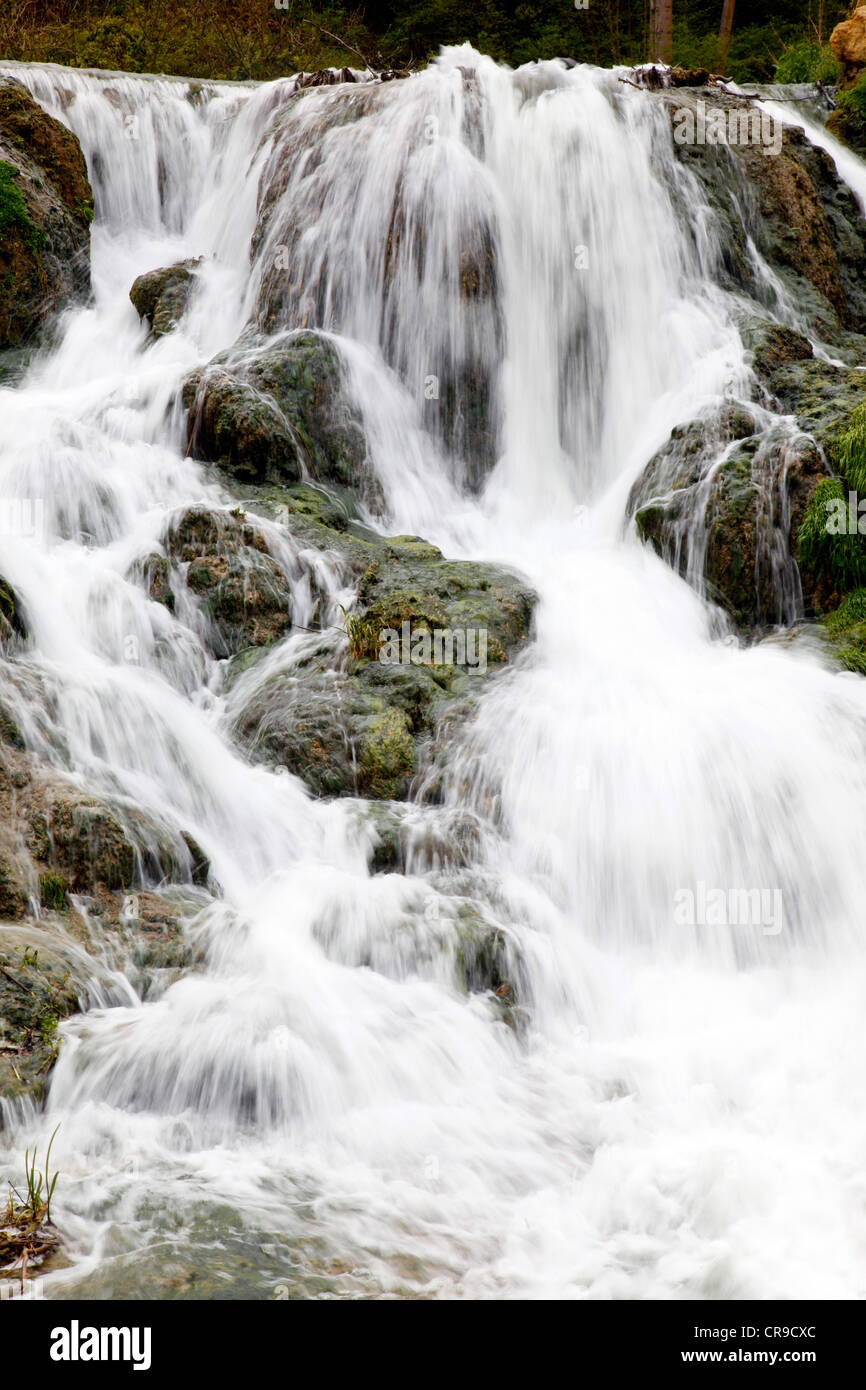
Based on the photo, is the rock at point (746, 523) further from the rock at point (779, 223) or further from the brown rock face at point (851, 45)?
the brown rock face at point (851, 45)

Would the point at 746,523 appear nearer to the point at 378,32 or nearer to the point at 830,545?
the point at 830,545

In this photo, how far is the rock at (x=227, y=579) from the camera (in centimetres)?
762

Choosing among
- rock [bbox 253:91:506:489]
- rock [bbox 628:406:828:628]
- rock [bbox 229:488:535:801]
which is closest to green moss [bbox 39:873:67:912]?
rock [bbox 229:488:535:801]

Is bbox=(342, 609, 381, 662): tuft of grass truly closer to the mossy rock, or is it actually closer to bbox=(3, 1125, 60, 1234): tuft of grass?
the mossy rock

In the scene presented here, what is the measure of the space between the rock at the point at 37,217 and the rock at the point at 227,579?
4.73 m

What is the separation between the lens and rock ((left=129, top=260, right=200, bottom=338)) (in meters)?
11.0

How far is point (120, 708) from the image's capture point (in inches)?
254

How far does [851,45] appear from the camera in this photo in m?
13.8

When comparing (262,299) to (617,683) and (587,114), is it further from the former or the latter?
(617,683)

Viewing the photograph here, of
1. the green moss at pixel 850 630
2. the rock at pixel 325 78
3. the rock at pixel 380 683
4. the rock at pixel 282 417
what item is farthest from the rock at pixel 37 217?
the green moss at pixel 850 630

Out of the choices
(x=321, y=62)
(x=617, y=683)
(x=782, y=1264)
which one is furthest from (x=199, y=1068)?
(x=321, y=62)

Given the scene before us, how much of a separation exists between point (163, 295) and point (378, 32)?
14.5m

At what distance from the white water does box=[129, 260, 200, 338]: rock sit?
0.33 metres
